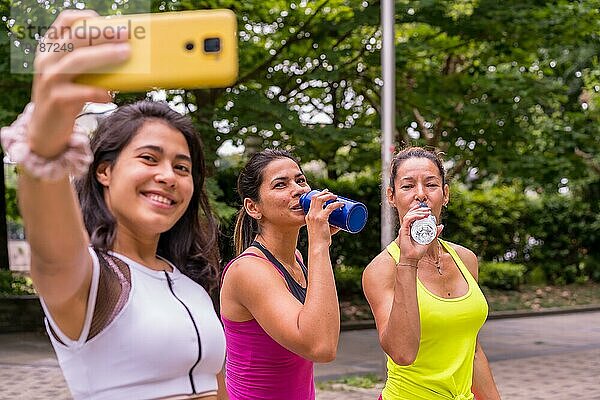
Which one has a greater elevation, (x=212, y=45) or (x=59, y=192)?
(x=212, y=45)

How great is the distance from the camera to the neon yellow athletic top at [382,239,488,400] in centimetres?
312

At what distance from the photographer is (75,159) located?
4.36 feet

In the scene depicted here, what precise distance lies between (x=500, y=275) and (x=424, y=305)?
622 inches

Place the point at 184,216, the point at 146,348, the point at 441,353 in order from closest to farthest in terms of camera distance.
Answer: the point at 146,348 < the point at 184,216 < the point at 441,353

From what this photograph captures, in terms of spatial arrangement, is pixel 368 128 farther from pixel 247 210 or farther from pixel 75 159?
pixel 75 159

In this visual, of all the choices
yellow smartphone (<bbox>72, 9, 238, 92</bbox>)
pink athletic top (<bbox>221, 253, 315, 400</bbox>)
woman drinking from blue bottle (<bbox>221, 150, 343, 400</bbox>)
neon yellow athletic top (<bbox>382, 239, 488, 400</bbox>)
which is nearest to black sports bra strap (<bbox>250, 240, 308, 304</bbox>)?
woman drinking from blue bottle (<bbox>221, 150, 343, 400</bbox>)

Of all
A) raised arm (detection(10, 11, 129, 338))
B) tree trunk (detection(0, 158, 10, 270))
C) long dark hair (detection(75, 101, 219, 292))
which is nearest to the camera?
raised arm (detection(10, 11, 129, 338))

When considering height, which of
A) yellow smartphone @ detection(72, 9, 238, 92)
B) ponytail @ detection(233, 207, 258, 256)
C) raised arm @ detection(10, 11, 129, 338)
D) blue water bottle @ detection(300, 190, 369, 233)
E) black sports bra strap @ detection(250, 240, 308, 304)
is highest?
yellow smartphone @ detection(72, 9, 238, 92)

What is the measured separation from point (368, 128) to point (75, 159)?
928 centimetres

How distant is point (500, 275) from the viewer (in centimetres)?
1844

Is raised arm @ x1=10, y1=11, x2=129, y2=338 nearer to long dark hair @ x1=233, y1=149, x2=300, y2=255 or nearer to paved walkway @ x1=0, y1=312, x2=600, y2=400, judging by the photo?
long dark hair @ x1=233, y1=149, x2=300, y2=255

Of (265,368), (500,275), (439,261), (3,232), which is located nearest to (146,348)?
(265,368)

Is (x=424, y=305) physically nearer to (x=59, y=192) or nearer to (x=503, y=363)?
(x=59, y=192)

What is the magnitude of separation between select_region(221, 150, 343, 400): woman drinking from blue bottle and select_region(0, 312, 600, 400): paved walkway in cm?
545
